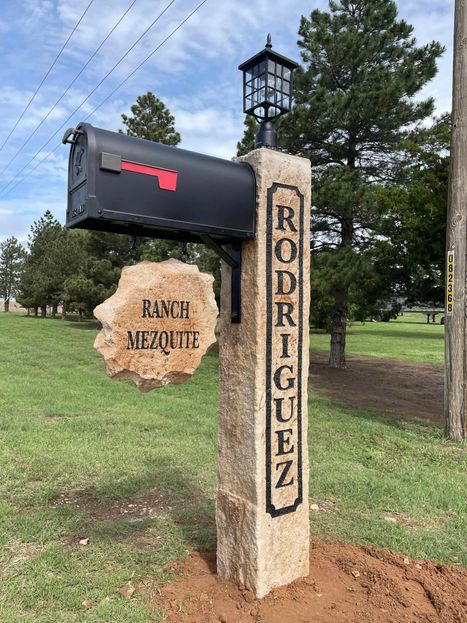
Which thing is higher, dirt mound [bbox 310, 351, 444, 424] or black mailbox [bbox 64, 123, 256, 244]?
A: black mailbox [bbox 64, 123, 256, 244]

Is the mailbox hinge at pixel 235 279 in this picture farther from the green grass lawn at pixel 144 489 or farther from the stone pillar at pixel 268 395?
the green grass lawn at pixel 144 489

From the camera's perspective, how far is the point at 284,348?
2.79m

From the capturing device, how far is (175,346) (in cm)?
255

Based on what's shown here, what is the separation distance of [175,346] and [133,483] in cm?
241

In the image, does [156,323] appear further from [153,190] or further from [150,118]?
[150,118]

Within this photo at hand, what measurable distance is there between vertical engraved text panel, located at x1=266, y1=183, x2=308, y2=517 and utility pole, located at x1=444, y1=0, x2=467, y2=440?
406cm

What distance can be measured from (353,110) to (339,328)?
524 cm

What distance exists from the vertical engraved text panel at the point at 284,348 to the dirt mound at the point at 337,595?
0.47m

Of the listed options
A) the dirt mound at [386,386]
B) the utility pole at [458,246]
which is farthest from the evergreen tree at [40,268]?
the utility pole at [458,246]

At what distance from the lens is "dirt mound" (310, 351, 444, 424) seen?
346 inches

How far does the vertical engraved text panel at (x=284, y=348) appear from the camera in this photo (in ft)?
8.91

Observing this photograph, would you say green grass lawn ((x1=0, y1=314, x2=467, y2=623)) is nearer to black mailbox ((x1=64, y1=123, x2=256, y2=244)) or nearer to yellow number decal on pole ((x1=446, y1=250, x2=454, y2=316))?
yellow number decal on pole ((x1=446, y1=250, x2=454, y2=316))

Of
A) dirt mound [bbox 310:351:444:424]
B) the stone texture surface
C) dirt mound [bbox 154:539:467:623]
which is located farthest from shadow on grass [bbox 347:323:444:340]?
the stone texture surface

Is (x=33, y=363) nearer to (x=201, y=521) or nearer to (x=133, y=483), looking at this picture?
(x=133, y=483)
